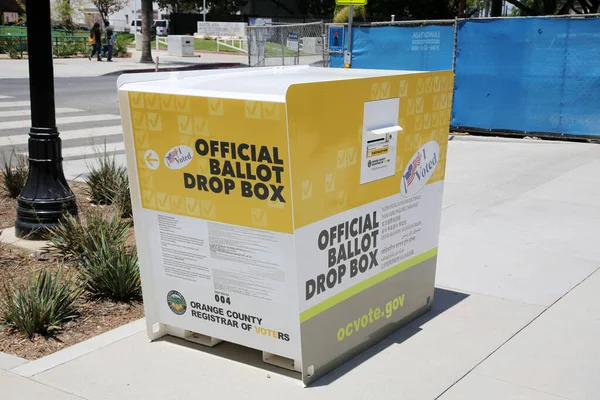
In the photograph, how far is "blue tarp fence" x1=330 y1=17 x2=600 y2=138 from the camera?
13.1m

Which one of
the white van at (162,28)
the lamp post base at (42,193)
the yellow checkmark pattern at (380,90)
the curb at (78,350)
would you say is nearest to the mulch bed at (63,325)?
the curb at (78,350)

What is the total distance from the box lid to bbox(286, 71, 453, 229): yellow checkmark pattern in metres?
0.13

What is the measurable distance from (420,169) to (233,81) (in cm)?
143

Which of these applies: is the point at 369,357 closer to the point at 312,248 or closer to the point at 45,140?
the point at 312,248

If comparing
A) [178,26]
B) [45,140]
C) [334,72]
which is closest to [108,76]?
[45,140]

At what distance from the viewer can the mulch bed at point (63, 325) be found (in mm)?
4926

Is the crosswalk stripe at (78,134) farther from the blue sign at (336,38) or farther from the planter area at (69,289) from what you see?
the planter area at (69,289)

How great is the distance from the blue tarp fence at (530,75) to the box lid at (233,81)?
8722 mm

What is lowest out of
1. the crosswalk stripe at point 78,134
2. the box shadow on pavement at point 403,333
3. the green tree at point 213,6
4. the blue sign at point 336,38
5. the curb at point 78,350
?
the box shadow on pavement at point 403,333

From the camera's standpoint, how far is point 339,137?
14.1 feet

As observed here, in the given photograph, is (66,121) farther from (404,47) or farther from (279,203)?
(279,203)

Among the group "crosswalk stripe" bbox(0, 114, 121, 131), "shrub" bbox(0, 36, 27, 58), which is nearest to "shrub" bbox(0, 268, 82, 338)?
"crosswalk stripe" bbox(0, 114, 121, 131)

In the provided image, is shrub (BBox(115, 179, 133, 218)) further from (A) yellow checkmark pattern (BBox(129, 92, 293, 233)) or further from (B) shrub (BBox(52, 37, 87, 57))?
(B) shrub (BBox(52, 37, 87, 57))

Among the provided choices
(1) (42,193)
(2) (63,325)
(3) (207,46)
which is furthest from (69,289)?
(3) (207,46)
